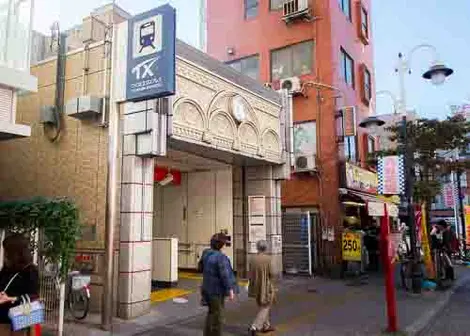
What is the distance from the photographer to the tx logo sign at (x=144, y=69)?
27.7 feet

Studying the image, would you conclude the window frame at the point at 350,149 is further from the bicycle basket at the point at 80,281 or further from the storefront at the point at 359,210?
the bicycle basket at the point at 80,281

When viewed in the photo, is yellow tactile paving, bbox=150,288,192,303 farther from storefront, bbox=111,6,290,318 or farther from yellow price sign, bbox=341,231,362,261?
yellow price sign, bbox=341,231,362,261

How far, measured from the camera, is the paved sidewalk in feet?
26.3

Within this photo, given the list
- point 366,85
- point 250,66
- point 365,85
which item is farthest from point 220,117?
point 366,85

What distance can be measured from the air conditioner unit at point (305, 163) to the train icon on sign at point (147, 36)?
376 inches

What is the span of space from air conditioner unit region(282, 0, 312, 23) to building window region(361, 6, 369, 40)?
4.83 m

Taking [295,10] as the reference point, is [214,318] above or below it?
below

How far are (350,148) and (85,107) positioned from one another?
1329cm

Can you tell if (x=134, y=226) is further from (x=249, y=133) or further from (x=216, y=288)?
(x=249, y=133)

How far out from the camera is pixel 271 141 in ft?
46.4

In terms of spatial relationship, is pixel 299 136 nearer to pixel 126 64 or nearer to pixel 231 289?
pixel 126 64

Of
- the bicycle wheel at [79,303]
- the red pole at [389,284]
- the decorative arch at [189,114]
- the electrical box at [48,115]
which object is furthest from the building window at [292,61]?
the bicycle wheel at [79,303]

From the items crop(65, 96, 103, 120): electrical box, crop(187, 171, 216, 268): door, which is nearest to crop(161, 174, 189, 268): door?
crop(187, 171, 216, 268): door

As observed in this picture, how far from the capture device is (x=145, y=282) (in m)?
9.15
